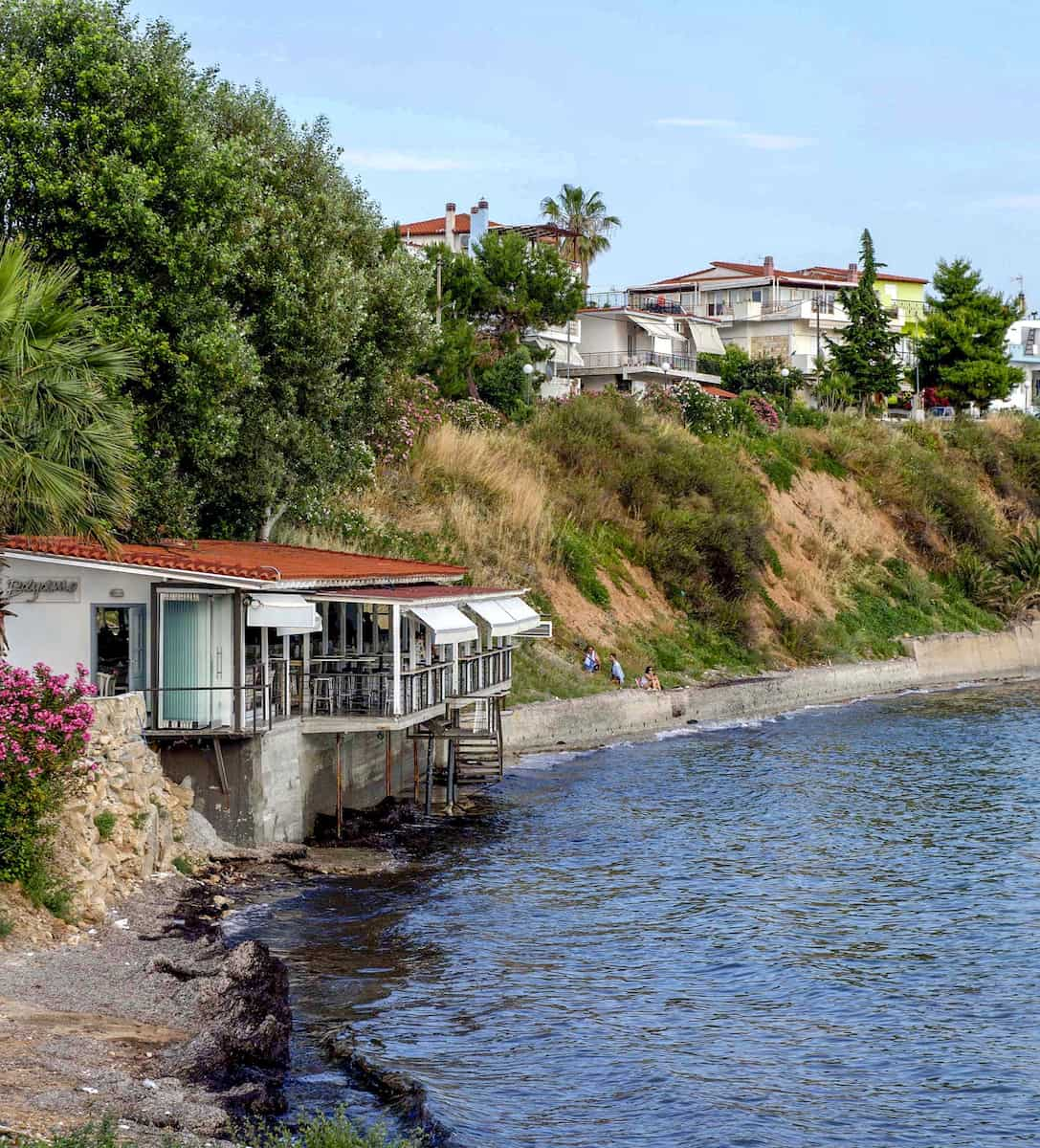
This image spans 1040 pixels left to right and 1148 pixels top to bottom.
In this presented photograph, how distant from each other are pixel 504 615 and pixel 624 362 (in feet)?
206

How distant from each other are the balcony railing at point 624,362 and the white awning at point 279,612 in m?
68.6

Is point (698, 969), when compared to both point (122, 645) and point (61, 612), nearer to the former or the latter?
point (122, 645)

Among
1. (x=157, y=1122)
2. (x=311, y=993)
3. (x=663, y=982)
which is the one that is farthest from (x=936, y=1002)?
(x=157, y=1122)

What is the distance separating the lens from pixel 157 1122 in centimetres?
1388

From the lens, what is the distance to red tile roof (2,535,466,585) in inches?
960

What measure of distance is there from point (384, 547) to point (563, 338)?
49371 millimetres

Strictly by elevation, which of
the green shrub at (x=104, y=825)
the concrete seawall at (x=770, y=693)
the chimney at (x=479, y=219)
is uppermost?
the chimney at (x=479, y=219)

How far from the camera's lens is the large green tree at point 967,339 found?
96875mm

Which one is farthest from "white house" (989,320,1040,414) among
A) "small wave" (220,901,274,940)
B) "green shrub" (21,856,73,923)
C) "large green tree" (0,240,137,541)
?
"green shrub" (21,856,73,923)

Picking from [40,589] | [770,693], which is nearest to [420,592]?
[40,589]

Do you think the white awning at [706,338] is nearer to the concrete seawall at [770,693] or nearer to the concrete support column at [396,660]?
the concrete seawall at [770,693]

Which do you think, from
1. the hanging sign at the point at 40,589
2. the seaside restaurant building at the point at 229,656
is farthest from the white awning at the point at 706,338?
the hanging sign at the point at 40,589

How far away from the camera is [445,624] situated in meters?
29.5

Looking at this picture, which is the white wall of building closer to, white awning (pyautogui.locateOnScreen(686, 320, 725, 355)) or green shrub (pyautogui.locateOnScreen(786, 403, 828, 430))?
green shrub (pyautogui.locateOnScreen(786, 403, 828, 430))
